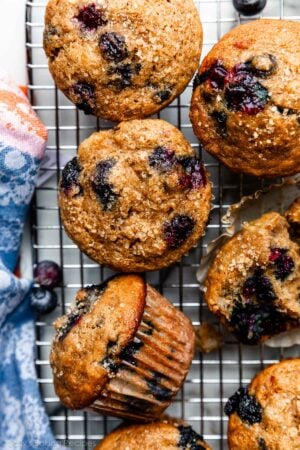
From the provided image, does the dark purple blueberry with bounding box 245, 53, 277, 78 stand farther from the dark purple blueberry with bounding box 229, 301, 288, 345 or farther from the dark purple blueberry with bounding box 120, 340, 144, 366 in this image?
the dark purple blueberry with bounding box 120, 340, 144, 366

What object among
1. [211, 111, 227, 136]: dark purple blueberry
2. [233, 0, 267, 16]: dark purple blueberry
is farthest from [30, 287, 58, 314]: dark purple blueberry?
[233, 0, 267, 16]: dark purple blueberry

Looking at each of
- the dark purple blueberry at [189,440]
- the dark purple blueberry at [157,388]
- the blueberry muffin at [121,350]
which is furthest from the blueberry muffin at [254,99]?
the dark purple blueberry at [189,440]

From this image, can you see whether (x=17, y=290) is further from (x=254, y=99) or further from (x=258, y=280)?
(x=254, y=99)

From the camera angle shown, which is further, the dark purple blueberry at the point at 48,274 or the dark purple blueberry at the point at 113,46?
the dark purple blueberry at the point at 48,274

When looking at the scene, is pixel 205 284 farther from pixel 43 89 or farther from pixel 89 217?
pixel 43 89

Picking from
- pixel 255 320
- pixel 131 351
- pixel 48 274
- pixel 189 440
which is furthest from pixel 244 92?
pixel 189 440

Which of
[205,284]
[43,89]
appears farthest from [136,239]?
[43,89]

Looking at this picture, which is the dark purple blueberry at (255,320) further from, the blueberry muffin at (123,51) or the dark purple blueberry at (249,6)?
the dark purple blueberry at (249,6)
